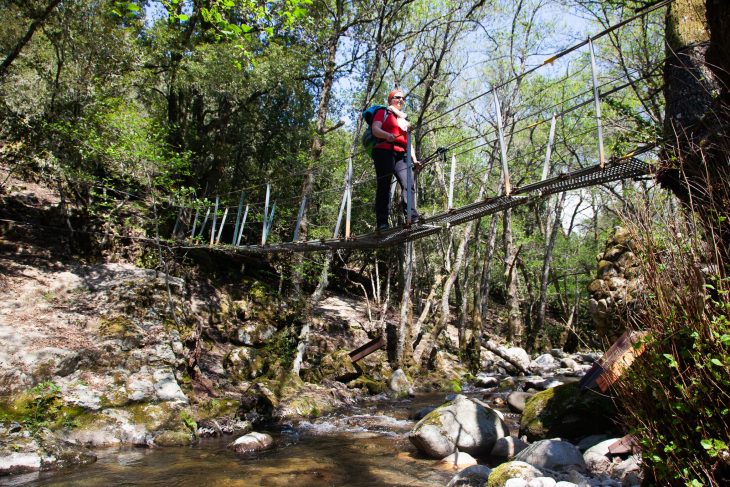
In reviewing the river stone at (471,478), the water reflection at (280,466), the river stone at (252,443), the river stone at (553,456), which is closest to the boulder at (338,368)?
the water reflection at (280,466)

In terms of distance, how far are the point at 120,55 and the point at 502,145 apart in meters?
8.13

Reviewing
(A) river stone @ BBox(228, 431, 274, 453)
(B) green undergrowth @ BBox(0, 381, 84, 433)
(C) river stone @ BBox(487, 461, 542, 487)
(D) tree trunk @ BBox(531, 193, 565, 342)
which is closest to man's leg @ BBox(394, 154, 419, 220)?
(C) river stone @ BBox(487, 461, 542, 487)

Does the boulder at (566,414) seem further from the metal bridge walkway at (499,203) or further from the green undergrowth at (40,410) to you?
the green undergrowth at (40,410)

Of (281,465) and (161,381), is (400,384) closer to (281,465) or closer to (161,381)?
(161,381)

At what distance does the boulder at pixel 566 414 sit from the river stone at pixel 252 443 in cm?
310

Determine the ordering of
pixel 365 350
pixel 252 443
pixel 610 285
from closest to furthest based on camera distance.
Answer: pixel 252 443 → pixel 610 285 → pixel 365 350

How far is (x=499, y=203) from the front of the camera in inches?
163

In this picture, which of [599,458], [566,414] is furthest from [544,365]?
[599,458]

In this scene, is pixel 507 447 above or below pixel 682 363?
below

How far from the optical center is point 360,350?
10.9 metres

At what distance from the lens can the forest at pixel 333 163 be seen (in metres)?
2.69

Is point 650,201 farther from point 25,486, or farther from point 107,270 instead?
point 107,270

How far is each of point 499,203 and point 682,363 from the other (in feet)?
6.33

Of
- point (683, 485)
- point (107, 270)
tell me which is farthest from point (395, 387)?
point (683, 485)
